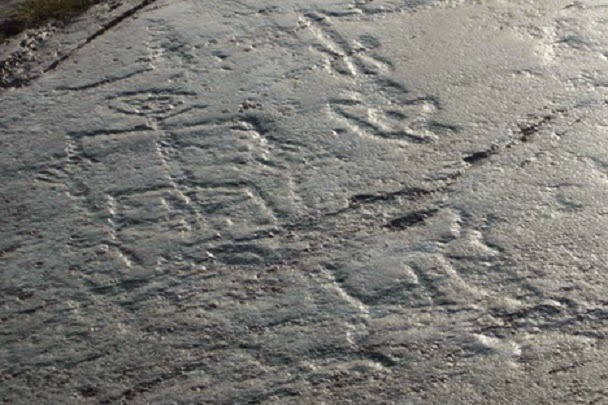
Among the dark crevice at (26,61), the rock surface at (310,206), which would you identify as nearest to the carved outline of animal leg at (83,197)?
the rock surface at (310,206)

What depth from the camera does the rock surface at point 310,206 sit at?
2.34 meters

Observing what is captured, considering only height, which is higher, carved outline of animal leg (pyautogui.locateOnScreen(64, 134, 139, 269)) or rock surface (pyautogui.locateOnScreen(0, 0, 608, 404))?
rock surface (pyautogui.locateOnScreen(0, 0, 608, 404))

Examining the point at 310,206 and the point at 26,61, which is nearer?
the point at 310,206

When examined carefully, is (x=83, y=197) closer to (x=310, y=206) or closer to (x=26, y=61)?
(x=310, y=206)

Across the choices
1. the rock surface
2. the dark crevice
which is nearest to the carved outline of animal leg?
the rock surface

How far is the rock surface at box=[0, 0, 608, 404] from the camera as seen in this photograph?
92.2 inches

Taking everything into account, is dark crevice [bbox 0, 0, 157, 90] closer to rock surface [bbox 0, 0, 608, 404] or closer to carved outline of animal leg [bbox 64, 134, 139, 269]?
rock surface [bbox 0, 0, 608, 404]

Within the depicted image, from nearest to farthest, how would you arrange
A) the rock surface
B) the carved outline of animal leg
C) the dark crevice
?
1. the rock surface
2. the carved outline of animal leg
3. the dark crevice

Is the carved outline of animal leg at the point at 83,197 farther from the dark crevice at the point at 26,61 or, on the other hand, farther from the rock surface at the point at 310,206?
the dark crevice at the point at 26,61

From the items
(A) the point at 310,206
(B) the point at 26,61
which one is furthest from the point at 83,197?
(B) the point at 26,61

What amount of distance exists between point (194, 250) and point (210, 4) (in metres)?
1.15

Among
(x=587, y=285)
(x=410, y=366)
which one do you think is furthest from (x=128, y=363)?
(x=587, y=285)

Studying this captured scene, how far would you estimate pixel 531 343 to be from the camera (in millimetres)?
2350

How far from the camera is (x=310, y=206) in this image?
2.75 metres
